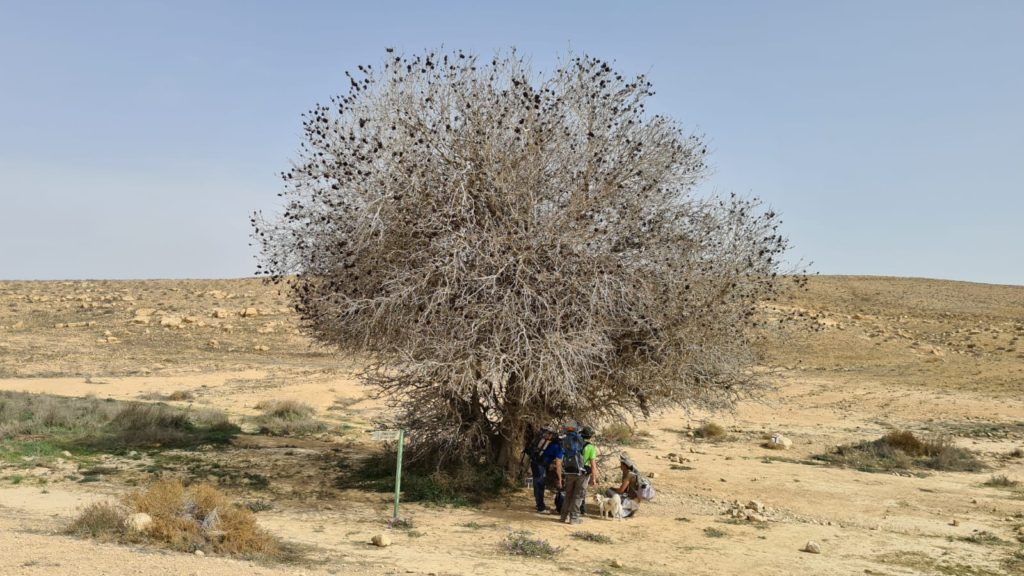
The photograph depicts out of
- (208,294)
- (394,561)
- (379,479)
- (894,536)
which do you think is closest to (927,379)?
(894,536)

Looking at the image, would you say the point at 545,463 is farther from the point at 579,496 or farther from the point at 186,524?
the point at 186,524

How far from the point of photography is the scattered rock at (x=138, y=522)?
877cm

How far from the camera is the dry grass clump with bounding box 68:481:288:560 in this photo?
8680 millimetres

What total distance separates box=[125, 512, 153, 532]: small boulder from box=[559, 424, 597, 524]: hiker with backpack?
17.7ft

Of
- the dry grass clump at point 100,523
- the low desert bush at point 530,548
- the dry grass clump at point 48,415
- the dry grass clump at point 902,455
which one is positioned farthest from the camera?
the dry grass clump at point 902,455

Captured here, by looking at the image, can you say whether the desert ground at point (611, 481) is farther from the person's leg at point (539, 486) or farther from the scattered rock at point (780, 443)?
the scattered rock at point (780, 443)

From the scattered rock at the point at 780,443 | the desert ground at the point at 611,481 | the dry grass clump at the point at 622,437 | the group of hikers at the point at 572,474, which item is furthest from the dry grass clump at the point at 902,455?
the group of hikers at the point at 572,474

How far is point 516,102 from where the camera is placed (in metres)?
12.4

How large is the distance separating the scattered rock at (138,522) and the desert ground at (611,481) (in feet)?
1.04

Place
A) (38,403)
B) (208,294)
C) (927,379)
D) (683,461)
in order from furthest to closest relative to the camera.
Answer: (208,294) < (927,379) < (38,403) < (683,461)

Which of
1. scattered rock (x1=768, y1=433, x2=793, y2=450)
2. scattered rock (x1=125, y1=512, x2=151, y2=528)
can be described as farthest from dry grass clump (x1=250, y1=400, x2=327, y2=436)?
scattered rock (x1=768, y1=433, x2=793, y2=450)

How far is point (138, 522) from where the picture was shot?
28.9 ft

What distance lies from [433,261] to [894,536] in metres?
7.60

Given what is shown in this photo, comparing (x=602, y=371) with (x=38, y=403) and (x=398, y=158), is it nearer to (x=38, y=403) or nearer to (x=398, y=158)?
(x=398, y=158)
